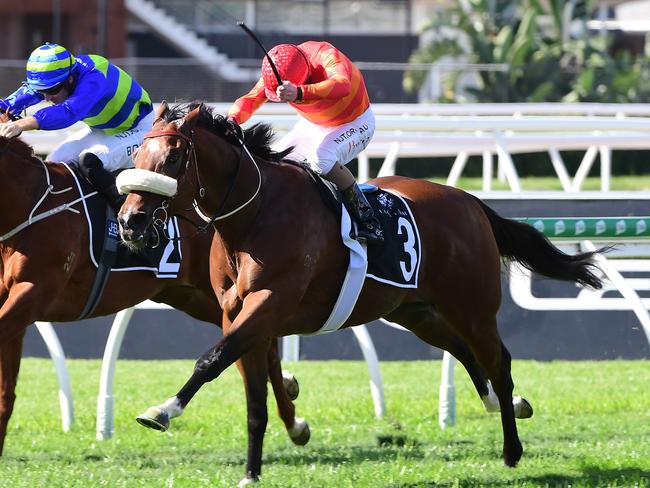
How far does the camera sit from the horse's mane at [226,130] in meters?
4.90

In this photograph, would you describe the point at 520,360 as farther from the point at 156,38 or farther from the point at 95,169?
the point at 156,38

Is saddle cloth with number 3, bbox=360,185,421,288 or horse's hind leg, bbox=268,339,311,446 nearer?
saddle cloth with number 3, bbox=360,185,421,288

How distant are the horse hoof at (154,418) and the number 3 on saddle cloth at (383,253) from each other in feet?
3.56

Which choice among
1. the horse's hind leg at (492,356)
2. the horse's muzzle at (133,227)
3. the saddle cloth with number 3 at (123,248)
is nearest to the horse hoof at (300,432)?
the horse's hind leg at (492,356)

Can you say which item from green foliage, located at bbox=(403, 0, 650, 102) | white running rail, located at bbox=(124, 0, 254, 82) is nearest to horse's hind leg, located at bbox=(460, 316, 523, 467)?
green foliage, located at bbox=(403, 0, 650, 102)

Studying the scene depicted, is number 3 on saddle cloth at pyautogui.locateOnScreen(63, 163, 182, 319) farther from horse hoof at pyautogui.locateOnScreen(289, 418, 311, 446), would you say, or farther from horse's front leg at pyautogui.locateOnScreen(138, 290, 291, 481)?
horse's front leg at pyautogui.locateOnScreen(138, 290, 291, 481)

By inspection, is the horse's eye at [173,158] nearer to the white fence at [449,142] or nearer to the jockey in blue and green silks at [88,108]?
the jockey in blue and green silks at [88,108]

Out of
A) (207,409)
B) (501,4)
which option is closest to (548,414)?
(207,409)

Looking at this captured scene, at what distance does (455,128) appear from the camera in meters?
8.72

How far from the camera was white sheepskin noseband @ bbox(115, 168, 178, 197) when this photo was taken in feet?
14.7

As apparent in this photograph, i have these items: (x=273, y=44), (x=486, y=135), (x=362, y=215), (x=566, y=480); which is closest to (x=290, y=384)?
(x=362, y=215)

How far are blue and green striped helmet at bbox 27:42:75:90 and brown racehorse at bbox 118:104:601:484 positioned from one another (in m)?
1.33

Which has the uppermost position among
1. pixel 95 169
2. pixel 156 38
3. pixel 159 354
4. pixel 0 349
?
pixel 95 169

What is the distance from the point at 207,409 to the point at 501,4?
20254 millimetres
